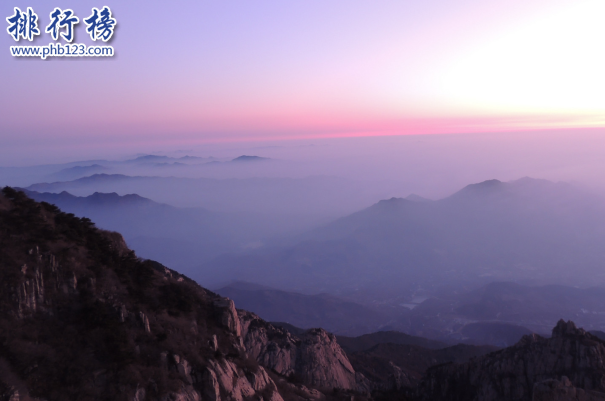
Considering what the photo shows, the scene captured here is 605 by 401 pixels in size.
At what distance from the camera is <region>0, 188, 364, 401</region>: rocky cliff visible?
17.5 m

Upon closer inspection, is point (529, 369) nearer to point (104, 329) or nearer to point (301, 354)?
point (301, 354)

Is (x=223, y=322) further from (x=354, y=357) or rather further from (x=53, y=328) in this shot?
(x=354, y=357)

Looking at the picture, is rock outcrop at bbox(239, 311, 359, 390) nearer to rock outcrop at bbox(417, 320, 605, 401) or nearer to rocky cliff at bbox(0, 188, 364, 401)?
rock outcrop at bbox(417, 320, 605, 401)

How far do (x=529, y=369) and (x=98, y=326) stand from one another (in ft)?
143

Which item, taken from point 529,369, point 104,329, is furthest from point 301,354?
point 104,329

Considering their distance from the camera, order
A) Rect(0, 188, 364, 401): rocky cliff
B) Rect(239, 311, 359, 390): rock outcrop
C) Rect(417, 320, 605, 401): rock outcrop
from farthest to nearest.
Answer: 1. Rect(239, 311, 359, 390): rock outcrop
2. Rect(417, 320, 605, 401): rock outcrop
3. Rect(0, 188, 364, 401): rocky cliff

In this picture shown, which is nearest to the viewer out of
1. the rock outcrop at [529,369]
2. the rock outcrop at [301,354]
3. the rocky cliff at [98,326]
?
A: the rocky cliff at [98,326]

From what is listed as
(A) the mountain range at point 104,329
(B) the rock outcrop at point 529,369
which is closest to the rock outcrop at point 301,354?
(B) the rock outcrop at point 529,369

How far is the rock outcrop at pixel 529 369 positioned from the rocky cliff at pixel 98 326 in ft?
84.0

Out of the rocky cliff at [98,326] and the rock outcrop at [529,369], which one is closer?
the rocky cliff at [98,326]

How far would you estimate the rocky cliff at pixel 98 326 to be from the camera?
17469 millimetres

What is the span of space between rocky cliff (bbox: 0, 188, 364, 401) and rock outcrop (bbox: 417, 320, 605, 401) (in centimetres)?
2560

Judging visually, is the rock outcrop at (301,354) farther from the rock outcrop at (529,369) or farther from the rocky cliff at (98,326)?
the rocky cliff at (98,326)

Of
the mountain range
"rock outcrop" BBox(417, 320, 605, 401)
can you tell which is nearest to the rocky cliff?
the mountain range
